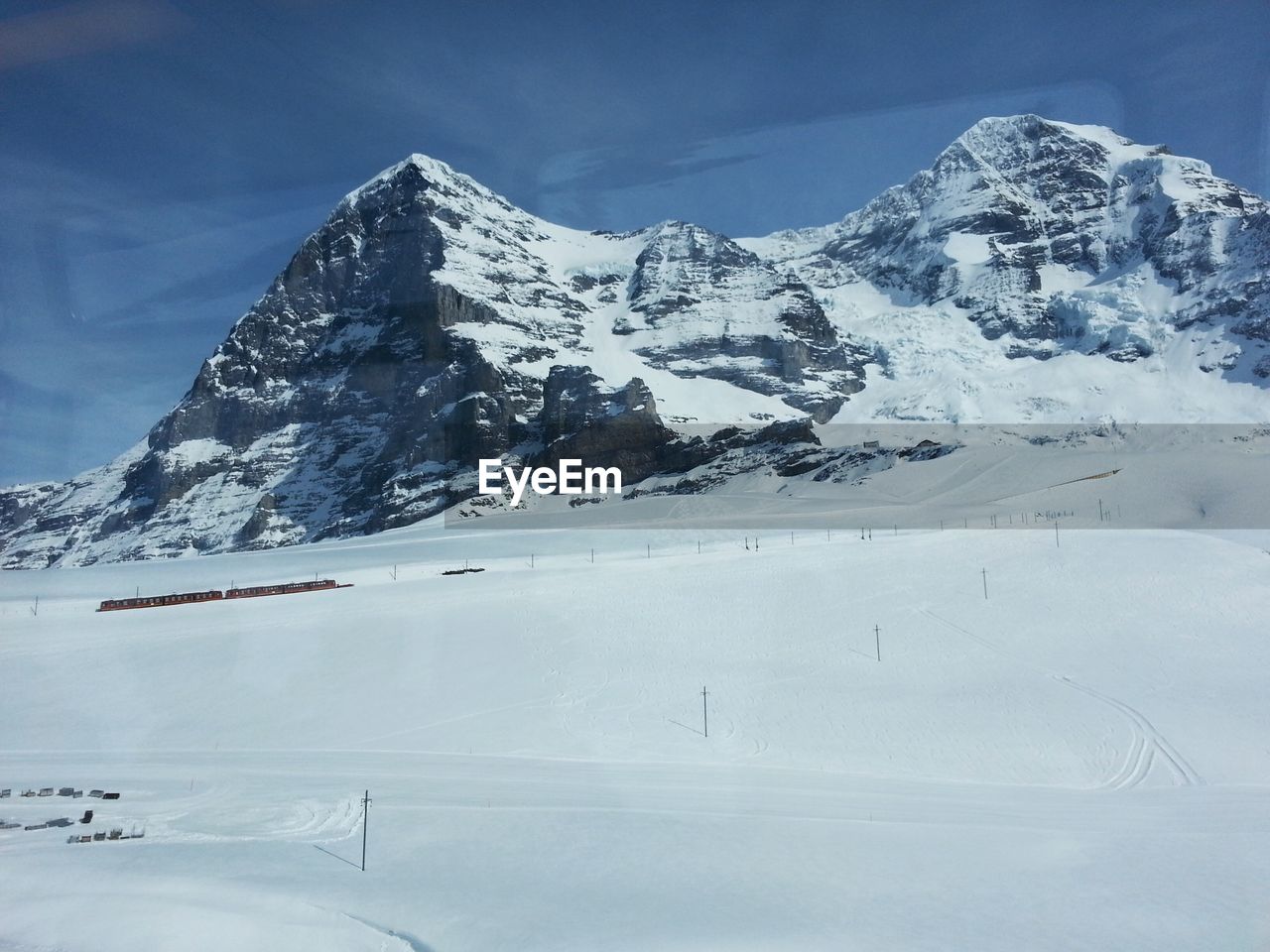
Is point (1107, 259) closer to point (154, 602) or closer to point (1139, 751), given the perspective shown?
point (1139, 751)

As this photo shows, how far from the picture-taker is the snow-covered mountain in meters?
149

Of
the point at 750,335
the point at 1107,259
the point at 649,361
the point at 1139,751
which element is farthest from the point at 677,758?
the point at 1107,259

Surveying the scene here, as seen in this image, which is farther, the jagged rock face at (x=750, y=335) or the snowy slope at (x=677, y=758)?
the jagged rock face at (x=750, y=335)

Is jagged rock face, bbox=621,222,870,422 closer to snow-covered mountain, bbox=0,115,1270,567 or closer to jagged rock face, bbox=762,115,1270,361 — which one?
snow-covered mountain, bbox=0,115,1270,567

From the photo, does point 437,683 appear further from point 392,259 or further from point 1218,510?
point 392,259

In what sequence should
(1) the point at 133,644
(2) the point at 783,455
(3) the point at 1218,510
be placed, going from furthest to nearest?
(2) the point at 783,455 → (3) the point at 1218,510 → (1) the point at 133,644

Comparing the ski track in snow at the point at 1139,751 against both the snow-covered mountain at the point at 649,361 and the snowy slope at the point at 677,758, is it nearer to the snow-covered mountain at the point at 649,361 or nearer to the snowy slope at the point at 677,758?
the snowy slope at the point at 677,758

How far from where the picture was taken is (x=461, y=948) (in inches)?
462

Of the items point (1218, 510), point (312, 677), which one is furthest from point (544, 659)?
point (1218, 510)

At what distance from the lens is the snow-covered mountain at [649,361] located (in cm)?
14875

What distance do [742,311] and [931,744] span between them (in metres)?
168

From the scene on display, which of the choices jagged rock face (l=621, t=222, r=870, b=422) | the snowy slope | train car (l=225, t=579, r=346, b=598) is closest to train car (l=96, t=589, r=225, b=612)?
train car (l=225, t=579, r=346, b=598)

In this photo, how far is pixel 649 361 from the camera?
17512 cm
